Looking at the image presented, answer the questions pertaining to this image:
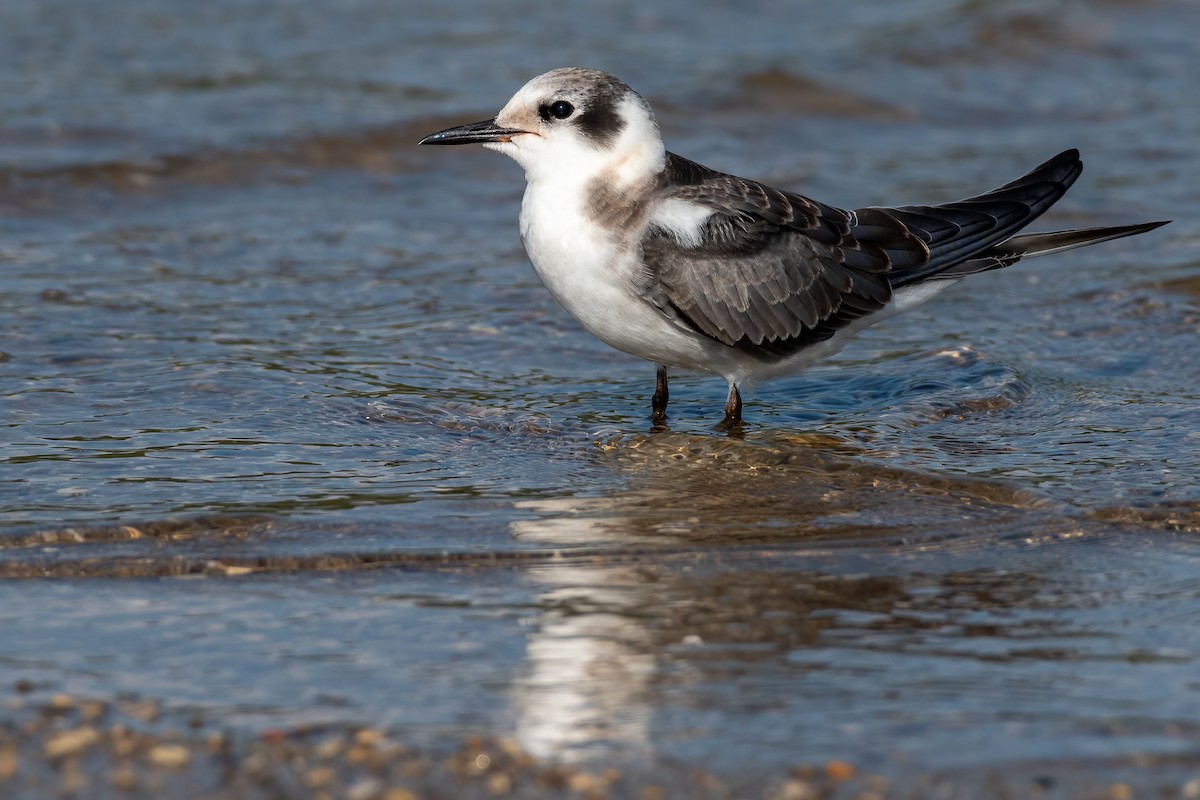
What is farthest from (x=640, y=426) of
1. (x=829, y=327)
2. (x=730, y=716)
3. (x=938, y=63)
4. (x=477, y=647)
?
(x=938, y=63)

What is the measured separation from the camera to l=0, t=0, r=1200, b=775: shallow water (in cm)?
398

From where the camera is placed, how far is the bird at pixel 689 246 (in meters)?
6.27

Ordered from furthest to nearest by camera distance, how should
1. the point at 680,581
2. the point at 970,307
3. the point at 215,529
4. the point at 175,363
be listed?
the point at 970,307 → the point at 175,363 → the point at 215,529 → the point at 680,581

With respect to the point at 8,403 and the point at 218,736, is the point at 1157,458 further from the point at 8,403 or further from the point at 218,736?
the point at 8,403

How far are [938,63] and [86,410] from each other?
9.28 metres

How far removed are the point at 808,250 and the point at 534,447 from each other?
1.50 metres

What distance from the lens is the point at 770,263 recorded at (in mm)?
6691

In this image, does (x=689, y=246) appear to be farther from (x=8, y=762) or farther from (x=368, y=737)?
(x=8, y=762)

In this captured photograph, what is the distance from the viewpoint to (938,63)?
45.0ft

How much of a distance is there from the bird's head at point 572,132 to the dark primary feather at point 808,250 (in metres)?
0.19

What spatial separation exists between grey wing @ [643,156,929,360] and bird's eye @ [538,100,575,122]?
0.49 meters

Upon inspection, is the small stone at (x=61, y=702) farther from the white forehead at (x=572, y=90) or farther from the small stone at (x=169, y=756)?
the white forehead at (x=572, y=90)

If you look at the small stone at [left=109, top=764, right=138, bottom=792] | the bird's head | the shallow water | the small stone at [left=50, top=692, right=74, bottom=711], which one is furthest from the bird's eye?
the small stone at [left=109, top=764, right=138, bottom=792]

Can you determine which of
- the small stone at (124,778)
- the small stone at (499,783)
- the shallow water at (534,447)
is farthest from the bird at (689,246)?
the small stone at (124,778)
